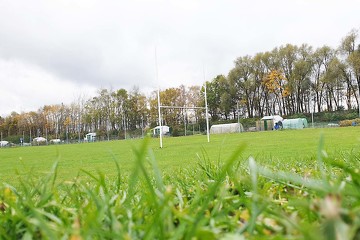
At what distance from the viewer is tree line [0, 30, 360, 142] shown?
1768 inches

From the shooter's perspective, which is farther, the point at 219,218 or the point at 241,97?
the point at 241,97

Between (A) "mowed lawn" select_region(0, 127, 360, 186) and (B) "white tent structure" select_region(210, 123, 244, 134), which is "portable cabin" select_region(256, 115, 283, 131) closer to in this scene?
(B) "white tent structure" select_region(210, 123, 244, 134)

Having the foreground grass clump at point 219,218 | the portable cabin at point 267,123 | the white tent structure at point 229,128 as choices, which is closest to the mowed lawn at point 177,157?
the foreground grass clump at point 219,218

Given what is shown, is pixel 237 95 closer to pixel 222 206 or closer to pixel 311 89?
pixel 311 89

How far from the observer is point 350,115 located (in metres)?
42.8

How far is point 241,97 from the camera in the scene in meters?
53.5

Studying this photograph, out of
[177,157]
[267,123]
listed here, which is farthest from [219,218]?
[267,123]

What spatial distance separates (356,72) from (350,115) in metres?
5.74

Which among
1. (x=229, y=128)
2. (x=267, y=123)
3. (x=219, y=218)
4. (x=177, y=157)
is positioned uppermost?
(x=267, y=123)

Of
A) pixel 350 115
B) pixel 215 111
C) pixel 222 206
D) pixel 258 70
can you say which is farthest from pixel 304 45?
pixel 222 206

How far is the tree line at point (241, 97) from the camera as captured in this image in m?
44.9

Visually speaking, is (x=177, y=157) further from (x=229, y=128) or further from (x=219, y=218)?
(x=229, y=128)

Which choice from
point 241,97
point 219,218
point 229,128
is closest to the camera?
point 219,218

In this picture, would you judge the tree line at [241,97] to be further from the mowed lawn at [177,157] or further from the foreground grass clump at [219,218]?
the foreground grass clump at [219,218]
